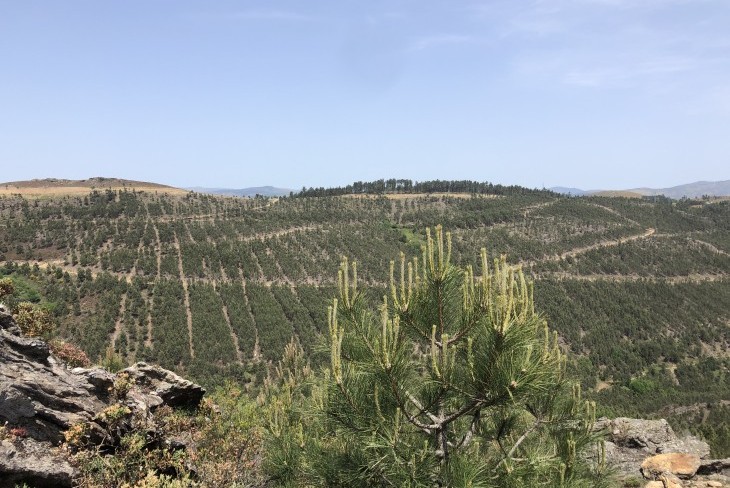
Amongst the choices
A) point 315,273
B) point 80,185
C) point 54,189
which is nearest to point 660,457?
point 315,273

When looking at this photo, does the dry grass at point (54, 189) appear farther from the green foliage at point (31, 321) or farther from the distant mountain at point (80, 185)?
the green foliage at point (31, 321)

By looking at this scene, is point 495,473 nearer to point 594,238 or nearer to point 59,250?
point 59,250

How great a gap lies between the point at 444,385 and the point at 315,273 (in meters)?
81.4

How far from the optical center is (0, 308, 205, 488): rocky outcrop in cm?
862

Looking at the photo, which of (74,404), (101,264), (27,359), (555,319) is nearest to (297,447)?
(74,404)

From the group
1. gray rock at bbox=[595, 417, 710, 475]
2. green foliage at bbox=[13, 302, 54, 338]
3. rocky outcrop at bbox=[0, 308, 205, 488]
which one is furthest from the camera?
gray rock at bbox=[595, 417, 710, 475]

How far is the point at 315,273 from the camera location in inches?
3413

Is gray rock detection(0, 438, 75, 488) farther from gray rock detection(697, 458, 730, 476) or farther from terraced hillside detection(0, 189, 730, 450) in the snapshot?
terraced hillside detection(0, 189, 730, 450)

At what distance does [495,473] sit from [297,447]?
5078 millimetres

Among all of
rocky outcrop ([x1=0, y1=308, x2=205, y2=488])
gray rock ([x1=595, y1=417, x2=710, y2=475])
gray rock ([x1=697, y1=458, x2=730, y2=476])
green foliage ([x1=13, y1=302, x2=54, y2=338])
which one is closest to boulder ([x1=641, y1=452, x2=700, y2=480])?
gray rock ([x1=697, y1=458, x2=730, y2=476])

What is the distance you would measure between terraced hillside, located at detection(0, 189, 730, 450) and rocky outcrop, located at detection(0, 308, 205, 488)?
111ft

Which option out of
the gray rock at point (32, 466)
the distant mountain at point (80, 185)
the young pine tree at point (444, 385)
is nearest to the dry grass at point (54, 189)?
the distant mountain at point (80, 185)

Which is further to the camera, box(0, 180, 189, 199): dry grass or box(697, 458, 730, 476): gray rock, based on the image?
box(0, 180, 189, 199): dry grass

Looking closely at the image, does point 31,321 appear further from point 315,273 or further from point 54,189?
point 54,189
